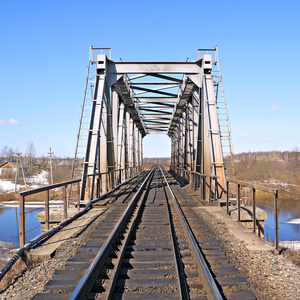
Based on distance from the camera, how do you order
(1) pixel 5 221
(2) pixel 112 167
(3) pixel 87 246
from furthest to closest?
1. (1) pixel 5 221
2. (2) pixel 112 167
3. (3) pixel 87 246

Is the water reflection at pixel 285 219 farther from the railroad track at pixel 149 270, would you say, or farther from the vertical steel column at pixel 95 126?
the railroad track at pixel 149 270

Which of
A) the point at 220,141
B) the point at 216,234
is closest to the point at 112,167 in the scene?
the point at 220,141

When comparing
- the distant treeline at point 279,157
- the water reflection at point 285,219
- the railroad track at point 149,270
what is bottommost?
the water reflection at point 285,219

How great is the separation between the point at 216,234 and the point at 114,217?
2846 mm

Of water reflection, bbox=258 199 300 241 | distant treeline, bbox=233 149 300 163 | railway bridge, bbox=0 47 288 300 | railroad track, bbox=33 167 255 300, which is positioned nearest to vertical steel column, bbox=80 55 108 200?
railway bridge, bbox=0 47 288 300

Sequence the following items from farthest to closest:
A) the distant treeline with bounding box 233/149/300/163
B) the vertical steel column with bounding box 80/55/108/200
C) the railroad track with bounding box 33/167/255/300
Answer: the distant treeline with bounding box 233/149/300/163 < the vertical steel column with bounding box 80/55/108/200 < the railroad track with bounding box 33/167/255/300

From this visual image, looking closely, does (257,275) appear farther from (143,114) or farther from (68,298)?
(143,114)

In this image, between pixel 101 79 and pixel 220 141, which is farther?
pixel 101 79

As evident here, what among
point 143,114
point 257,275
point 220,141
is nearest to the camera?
point 257,275

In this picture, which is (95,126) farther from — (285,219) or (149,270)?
(285,219)

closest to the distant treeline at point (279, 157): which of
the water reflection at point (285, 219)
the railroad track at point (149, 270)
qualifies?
the water reflection at point (285, 219)

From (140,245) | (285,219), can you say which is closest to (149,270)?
(140,245)

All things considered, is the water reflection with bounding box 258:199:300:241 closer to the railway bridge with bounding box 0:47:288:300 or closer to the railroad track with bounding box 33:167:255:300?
the railway bridge with bounding box 0:47:288:300

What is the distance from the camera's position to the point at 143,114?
3011cm
